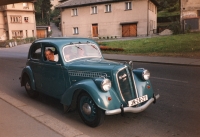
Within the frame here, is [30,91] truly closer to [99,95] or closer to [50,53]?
[50,53]

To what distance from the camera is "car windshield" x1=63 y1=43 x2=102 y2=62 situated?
5.50m

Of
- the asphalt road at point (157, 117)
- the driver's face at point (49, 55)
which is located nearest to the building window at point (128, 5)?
the asphalt road at point (157, 117)

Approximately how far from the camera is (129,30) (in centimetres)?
3762

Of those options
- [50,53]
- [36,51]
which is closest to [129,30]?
[36,51]

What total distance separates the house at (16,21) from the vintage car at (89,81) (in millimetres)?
49738

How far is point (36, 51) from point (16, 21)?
50.8 m

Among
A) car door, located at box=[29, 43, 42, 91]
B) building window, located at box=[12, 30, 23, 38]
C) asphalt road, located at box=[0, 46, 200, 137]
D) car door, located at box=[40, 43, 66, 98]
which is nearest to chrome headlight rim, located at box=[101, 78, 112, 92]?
asphalt road, located at box=[0, 46, 200, 137]

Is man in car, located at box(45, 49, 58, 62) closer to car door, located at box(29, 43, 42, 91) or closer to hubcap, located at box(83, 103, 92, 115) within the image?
car door, located at box(29, 43, 42, 91)

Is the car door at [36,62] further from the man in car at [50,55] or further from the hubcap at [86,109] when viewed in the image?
the hubcap at [86,109]

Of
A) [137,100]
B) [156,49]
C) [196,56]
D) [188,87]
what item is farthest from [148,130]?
A: [156,49]

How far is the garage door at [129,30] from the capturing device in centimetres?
3713

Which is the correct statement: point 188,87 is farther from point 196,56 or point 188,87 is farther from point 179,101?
point 196,56

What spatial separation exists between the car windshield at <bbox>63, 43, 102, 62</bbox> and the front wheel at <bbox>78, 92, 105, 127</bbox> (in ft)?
3.76

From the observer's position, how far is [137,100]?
4711 millimetres
